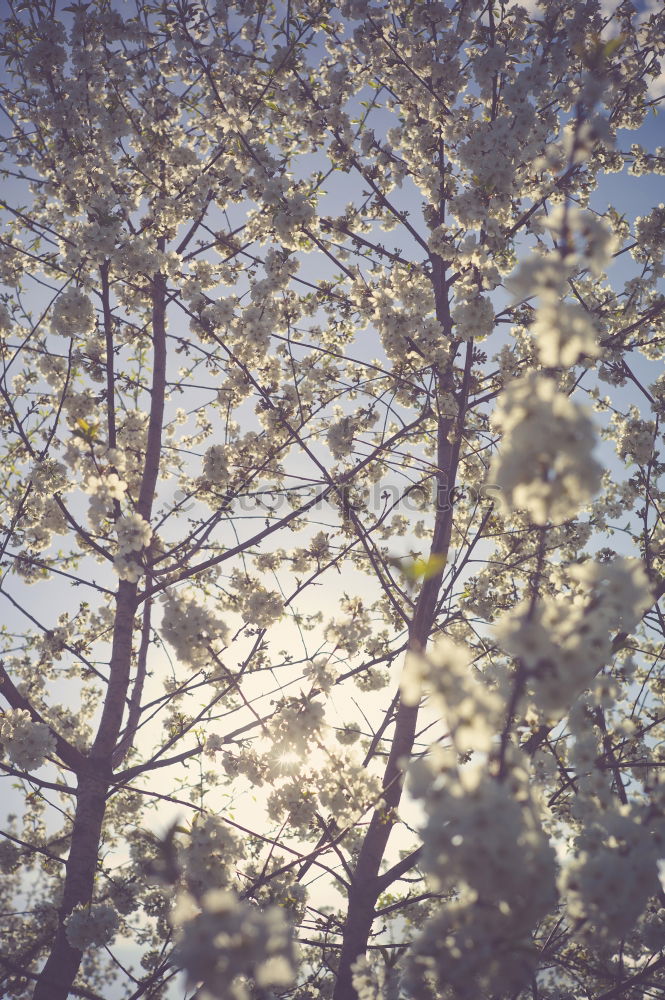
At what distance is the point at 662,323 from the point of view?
6.52 metres

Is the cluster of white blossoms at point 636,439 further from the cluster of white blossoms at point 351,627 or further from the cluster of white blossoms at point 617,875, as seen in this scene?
the cluster of white blossoms at point 617,875

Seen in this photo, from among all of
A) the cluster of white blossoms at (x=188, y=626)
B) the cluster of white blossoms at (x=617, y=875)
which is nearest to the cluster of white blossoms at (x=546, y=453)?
the cluster of white blossoms at (x=617, y=875)

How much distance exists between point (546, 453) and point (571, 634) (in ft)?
2.11

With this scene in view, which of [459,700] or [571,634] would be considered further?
[571,634]

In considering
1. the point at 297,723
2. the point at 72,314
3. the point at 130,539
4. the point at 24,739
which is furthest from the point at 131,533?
the point at 72,314

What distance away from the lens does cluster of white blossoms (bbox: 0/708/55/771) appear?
16.3 ft

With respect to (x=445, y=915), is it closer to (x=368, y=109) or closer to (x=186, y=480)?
(x=368, y=109)

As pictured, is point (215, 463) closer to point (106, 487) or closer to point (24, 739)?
point (106, 487)

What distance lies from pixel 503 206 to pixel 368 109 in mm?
2950

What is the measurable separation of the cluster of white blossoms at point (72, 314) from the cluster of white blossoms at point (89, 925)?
5.38 m

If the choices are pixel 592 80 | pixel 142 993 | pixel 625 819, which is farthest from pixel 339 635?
pixel 592 80

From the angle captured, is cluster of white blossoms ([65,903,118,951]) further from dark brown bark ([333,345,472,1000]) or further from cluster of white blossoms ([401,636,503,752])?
cluster of white blossoms ([401,636,503,752])

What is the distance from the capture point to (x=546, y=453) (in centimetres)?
171

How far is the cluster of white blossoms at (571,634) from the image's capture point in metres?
1.80
